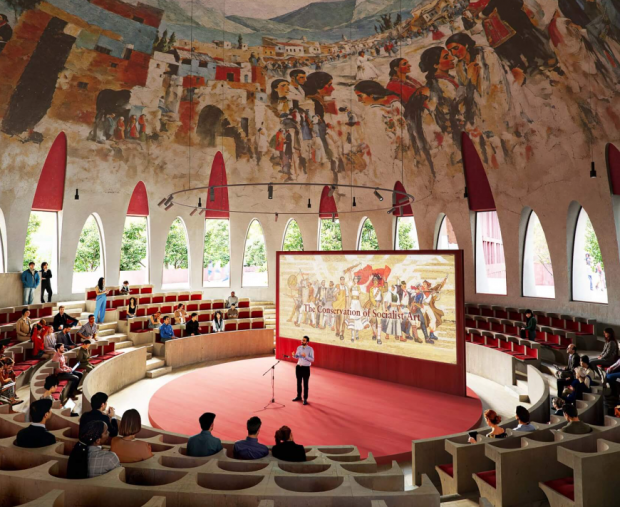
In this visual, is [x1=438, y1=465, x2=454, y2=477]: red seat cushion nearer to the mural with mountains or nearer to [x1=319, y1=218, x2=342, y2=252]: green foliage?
the mural with mountains

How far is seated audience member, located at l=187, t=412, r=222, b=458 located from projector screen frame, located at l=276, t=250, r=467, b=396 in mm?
7068

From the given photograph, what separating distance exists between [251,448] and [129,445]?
4.26 ft

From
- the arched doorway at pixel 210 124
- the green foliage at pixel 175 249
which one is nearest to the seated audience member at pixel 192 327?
the arched doorway at pixel 210 124

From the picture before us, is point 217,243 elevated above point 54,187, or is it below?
below

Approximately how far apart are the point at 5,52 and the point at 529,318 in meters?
16.7

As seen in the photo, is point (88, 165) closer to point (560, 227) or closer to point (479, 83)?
point (479, 83)

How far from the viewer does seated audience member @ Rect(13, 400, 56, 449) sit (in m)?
4.52

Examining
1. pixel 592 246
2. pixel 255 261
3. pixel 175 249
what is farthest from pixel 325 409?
pixel 175 249

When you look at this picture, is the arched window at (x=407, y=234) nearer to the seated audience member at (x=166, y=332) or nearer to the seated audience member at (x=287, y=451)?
the seated audience member at (x=166, y=332)

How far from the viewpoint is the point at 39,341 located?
1045 centimetres

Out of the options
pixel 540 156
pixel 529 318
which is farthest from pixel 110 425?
pixel 540 156

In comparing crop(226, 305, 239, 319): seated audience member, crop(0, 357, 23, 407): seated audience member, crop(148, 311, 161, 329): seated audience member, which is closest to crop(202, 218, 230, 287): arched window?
crop(226, 305, 239, 319): seated audience member

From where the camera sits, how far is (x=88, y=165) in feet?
54.0

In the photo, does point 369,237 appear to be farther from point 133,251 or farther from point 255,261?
point 133,251
